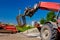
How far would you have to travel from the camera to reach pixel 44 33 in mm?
11273

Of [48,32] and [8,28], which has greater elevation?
[8,28]

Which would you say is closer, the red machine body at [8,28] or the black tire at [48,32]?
the black tire at [48,32]

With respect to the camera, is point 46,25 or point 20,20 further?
point 20,20

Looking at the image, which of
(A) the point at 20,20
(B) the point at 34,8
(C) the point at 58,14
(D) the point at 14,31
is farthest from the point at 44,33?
(D) the point at 14,31

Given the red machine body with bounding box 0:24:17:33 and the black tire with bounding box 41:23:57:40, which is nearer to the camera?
the black tire with bounding box 41:23:57:40

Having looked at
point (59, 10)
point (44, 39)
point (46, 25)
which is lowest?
point (44, 39)

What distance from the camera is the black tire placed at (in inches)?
407

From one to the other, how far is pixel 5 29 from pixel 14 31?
0.73 m

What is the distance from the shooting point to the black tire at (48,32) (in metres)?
10.3

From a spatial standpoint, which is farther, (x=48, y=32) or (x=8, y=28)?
(x=8, y=28)

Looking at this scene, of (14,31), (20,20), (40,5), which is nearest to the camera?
(40,5)

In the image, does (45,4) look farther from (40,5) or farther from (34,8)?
(34,8)

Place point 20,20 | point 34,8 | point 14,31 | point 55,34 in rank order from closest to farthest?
point 55,34 → point 34,8 → point 20,20 → point 14,31

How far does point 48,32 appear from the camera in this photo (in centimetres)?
1073
